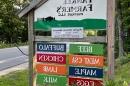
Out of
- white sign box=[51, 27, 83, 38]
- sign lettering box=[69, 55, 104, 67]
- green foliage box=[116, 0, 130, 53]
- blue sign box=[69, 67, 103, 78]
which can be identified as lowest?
blue sign box=[69, 67, 103, 78]

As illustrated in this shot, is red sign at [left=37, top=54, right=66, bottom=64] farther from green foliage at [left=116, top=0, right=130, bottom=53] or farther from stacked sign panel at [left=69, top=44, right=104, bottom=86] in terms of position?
green foliage at [left=116, top=0, right=130, bottom=53]

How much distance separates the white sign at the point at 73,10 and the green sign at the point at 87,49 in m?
0.55

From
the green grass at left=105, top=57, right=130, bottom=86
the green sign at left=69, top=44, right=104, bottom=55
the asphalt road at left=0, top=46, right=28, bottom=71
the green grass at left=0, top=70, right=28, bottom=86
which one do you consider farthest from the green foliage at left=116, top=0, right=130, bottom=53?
the green sign at left=69, top=44, right=104, bottom=55

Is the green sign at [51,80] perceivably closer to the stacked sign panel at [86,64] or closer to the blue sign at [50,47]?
the stacked sign panel at [86,64]

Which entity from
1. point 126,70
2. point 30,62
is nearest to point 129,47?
point 126,70

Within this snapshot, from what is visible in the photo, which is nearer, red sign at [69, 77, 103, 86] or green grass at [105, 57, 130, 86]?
green grass at [105, 57, 130, 86]

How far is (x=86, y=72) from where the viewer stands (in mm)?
8172

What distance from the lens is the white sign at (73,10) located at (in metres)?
8.00

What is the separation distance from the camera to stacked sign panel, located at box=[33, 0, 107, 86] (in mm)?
8047

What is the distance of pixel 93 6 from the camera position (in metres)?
8.08

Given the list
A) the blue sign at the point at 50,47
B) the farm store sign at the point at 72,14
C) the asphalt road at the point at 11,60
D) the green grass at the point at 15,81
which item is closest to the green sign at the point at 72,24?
the farm store sign at the point at 72,14

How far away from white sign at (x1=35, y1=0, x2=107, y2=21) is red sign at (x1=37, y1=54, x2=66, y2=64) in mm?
790

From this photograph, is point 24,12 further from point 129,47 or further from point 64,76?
point 129,47

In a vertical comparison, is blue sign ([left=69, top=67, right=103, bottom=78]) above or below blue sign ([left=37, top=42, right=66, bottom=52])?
Result: below
